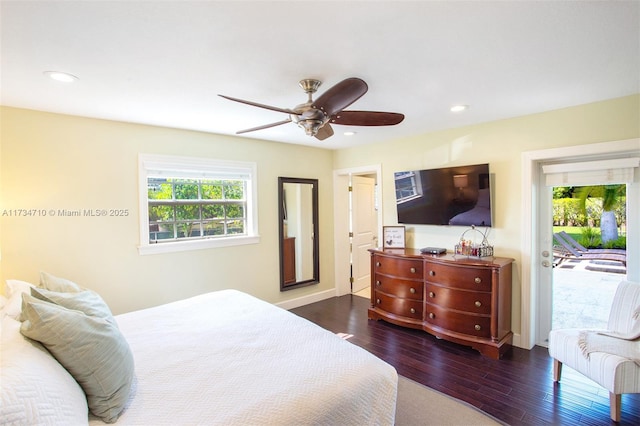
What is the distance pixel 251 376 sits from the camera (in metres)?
1.50

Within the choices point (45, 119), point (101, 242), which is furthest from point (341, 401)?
point (45, 119)

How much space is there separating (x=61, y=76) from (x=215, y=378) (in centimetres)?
220

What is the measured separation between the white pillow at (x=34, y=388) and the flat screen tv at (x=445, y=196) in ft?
11.7

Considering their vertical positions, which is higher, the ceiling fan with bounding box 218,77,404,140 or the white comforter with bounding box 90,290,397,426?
the ceiling fan with bounding box 218,77,404,140

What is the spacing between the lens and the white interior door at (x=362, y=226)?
534cm

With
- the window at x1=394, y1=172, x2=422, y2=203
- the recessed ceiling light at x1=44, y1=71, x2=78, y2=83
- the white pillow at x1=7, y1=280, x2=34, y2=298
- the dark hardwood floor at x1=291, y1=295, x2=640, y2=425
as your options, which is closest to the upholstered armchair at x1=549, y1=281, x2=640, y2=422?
the dark hardwood floor at x1=291, y1=295, x2=640, y2=425

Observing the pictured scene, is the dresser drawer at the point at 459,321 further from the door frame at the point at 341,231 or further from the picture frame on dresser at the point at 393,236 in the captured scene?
the door frame at the point at 341,231

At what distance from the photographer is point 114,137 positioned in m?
3.12

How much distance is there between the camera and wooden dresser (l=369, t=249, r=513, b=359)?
303 cm

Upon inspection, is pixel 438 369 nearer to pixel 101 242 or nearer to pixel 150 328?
pixel 150 328

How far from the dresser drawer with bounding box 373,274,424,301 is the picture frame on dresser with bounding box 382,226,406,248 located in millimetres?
498

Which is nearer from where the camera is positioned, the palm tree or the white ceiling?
the white ceiling

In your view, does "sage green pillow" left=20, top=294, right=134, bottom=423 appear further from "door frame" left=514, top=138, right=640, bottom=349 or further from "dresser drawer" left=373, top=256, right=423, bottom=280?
"door frame" left=514, top=138, right=640, bottom=349

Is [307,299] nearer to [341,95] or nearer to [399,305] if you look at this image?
[399,305]
